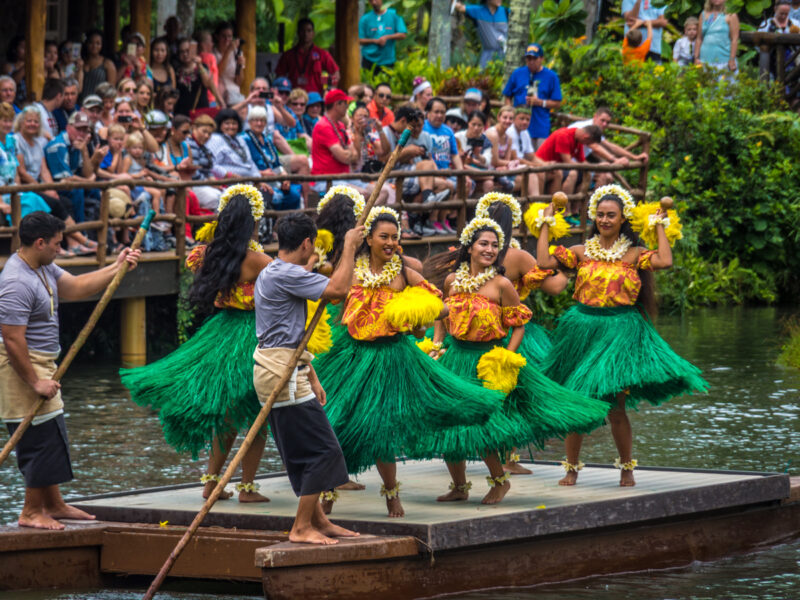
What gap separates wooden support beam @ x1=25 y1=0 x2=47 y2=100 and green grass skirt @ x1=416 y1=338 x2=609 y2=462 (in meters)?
8.74

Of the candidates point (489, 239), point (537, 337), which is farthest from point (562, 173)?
point (489, 239)

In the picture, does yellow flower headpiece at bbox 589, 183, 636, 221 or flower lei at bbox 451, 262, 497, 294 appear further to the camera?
yellow flower headpiece at bbox 589, 183, 636, 221

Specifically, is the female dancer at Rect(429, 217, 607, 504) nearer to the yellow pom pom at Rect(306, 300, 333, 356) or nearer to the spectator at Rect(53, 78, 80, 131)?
the yellow pom pom at Rect(306, 300, 333, 356)

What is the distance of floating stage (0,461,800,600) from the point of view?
6.75 metres

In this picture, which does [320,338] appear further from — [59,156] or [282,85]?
[282,85]

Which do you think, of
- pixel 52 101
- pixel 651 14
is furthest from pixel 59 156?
pixel 651 14

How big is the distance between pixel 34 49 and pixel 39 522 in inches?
363

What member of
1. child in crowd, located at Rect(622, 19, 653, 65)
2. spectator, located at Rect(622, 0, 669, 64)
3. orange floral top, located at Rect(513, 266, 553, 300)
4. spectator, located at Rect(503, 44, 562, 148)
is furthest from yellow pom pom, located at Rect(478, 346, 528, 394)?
spectator, located at Rect(622, 0, 669, 64)

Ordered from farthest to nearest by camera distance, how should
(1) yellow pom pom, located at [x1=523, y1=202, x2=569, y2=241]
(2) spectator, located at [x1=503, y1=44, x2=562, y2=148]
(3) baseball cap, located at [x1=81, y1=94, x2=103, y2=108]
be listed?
(2) spectator, located at [x1=503, y1=44, x2=562, y2=148] < (3) baseball cap, located at [x1=81, y1=94, x2=103, y2=108] < (1) yellow pom pom, located at [x1=523, y1=202, x2=569, y2=241]

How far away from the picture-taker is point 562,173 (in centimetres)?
1778

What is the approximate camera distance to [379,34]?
21.6 meters

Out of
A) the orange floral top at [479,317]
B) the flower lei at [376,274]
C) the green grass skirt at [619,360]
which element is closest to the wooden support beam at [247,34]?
the green grass skirt at [619,360]

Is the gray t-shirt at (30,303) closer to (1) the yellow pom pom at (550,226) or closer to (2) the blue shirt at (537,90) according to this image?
(1) the yellow pom pom at (550,226)

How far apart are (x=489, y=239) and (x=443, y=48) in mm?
15295
